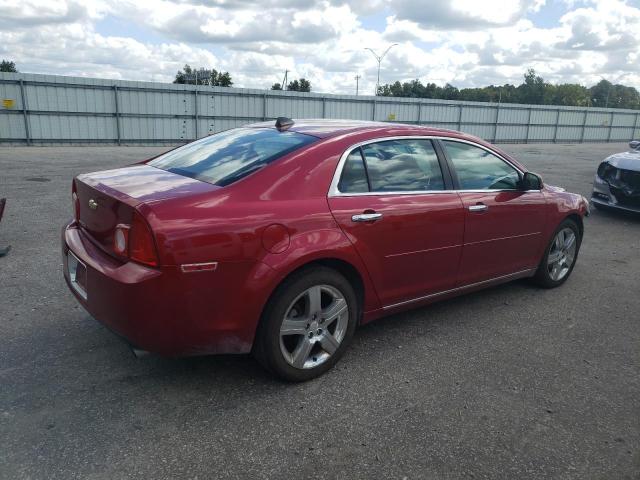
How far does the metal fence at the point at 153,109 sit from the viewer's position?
2000cm

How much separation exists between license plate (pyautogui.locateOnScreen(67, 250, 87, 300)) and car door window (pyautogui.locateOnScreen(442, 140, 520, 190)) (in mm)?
2699

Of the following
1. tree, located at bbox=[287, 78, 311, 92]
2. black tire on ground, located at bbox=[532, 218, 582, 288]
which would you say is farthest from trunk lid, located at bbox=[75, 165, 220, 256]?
tree, located at bbox=[287, 78, 311, 92]

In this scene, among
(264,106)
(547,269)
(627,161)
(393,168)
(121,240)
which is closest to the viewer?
(121,240)

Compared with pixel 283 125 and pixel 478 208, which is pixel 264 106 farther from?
pixel 478 208

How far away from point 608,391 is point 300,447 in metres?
2.02

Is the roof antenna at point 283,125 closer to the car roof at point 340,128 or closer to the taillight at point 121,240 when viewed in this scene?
the car roof at point 340,128

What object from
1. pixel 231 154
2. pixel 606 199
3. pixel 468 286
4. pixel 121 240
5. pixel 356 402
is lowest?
pixel 356 402

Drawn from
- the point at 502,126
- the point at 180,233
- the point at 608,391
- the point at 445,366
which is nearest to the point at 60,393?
the point at 180,233

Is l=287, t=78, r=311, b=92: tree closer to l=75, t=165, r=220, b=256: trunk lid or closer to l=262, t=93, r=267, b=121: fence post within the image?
l=262, t=93, r=267, b=121: fence post

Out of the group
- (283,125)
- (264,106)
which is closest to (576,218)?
(283,125)

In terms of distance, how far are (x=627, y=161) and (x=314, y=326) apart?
775 centimetres

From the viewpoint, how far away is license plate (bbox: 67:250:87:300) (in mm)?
3105

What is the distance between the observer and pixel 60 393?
304 centimetres

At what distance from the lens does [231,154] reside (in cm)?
356
